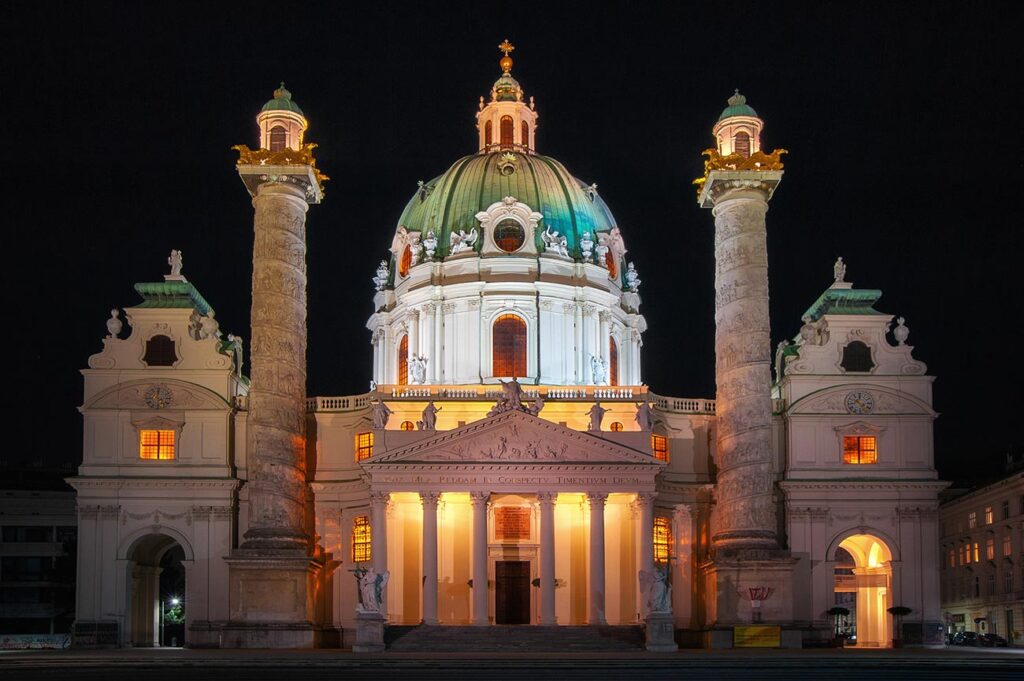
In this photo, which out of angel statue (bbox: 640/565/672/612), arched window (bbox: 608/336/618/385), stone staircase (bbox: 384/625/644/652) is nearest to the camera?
angel statue (bbox: 640/565/672/612)

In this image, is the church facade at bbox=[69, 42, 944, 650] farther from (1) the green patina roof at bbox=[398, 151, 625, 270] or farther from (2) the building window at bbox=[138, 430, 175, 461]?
(1) the green patina roof at bbox=[398, 151, 625, 270]

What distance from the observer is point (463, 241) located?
84.4 metres

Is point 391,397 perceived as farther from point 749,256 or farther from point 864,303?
point 864,303

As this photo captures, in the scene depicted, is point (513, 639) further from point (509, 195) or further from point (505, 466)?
point (509, 195)

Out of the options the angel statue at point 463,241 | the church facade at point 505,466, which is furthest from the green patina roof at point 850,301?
the angel statue at point 463,241

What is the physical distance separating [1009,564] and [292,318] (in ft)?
146

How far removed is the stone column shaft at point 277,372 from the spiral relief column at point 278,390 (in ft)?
0.14

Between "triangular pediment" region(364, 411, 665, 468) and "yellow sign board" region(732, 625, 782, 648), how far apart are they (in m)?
9.09

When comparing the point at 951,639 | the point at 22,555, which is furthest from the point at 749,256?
the point at 22,555

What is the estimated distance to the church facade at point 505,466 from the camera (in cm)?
6631

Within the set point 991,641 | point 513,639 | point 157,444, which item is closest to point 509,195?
point 157,444

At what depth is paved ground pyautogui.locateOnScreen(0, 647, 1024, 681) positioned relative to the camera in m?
42.7

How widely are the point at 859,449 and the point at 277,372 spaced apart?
28.8 m

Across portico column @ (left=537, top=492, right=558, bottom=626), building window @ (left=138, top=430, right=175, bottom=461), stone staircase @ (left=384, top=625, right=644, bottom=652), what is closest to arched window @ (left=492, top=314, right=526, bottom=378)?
portico column @ (left=537, top=492, right=558, bottom=626)
